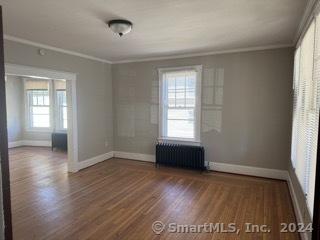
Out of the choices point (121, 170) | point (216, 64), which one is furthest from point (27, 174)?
point (216, 64)

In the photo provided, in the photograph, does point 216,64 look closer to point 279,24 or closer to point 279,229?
point 279,24

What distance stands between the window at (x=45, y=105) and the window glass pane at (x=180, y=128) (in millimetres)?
3837

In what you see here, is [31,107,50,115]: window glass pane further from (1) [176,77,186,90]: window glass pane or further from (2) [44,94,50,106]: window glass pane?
(1) [176,77,186,90]: window glass pane

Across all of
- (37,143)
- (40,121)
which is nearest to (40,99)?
(40,121)

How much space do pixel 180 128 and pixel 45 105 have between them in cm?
496

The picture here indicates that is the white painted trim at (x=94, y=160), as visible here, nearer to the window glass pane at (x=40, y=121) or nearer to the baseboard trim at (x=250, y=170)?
the baseboard trim at (x=250, y=170)

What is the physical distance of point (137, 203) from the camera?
321 centimetres

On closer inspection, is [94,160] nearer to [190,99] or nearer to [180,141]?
[180,141]

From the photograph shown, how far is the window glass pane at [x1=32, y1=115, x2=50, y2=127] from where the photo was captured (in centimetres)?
722

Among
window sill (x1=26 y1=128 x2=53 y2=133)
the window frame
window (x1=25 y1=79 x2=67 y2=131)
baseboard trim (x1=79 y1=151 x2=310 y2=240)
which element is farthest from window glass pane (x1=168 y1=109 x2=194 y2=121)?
window sill (x1=26 y1=128 x2=53 y2=133)

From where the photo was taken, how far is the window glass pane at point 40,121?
7.22 m

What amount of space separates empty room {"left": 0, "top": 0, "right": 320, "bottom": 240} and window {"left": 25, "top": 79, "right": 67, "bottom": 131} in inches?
32.5

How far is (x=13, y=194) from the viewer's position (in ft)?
11.5

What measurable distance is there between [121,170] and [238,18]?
3.70 m
